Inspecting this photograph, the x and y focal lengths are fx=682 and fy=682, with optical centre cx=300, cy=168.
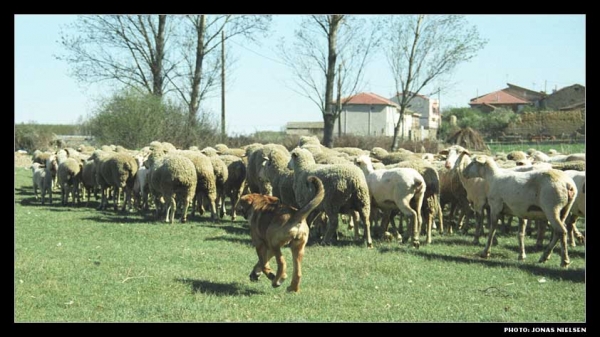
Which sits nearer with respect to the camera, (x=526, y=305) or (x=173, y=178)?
(x=526, y=305)

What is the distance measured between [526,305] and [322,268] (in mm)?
3102

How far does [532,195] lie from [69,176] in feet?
50.7

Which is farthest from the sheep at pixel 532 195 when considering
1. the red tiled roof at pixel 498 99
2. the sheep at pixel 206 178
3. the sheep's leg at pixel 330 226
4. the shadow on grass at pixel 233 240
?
the red tiled roof at pixel 498 99

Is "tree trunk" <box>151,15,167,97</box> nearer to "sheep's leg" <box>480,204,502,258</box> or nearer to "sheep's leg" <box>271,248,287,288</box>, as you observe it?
"sheep's leg" <box>480,204,502,258</box>

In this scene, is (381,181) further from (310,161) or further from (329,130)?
(329,130)

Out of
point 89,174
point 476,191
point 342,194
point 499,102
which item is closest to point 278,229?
point 342,194

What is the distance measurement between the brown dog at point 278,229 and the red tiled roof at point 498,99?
65.1m

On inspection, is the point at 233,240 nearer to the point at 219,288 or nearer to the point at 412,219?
the point at 412,219

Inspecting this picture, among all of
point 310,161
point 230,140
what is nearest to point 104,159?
point 310,161

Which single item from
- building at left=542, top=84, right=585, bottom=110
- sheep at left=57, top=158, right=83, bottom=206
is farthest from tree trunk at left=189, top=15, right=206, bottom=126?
building at left=542, top=84, right=585, bottom=110

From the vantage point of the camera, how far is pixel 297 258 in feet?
26.8

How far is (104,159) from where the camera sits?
20672 millimetres

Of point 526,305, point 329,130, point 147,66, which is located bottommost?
point 526,305
